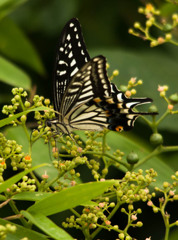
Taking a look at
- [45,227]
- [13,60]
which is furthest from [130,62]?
[45,227]

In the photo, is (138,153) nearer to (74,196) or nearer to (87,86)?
(87,86)

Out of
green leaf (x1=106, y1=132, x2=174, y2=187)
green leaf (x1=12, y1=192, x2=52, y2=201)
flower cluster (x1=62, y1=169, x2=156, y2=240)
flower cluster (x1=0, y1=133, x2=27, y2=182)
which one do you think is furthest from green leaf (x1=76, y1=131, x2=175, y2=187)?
green leaf (x1=12, y1=192, x2=52, y2=201)

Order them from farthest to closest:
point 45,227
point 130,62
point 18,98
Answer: point 130,62, point 18,98, point 45,227

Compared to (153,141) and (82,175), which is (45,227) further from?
(82,175)

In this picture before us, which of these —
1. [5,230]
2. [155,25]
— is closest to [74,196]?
[5,230]

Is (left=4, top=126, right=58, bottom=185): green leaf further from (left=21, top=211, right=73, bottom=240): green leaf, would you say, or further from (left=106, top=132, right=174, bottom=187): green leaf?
(left=21, top=211, right=73, bottom=240): green leaf

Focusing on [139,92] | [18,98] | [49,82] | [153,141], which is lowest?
[153,141]

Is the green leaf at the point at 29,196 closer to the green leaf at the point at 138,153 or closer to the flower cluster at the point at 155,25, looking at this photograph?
the green leaf at the point at 138,153
